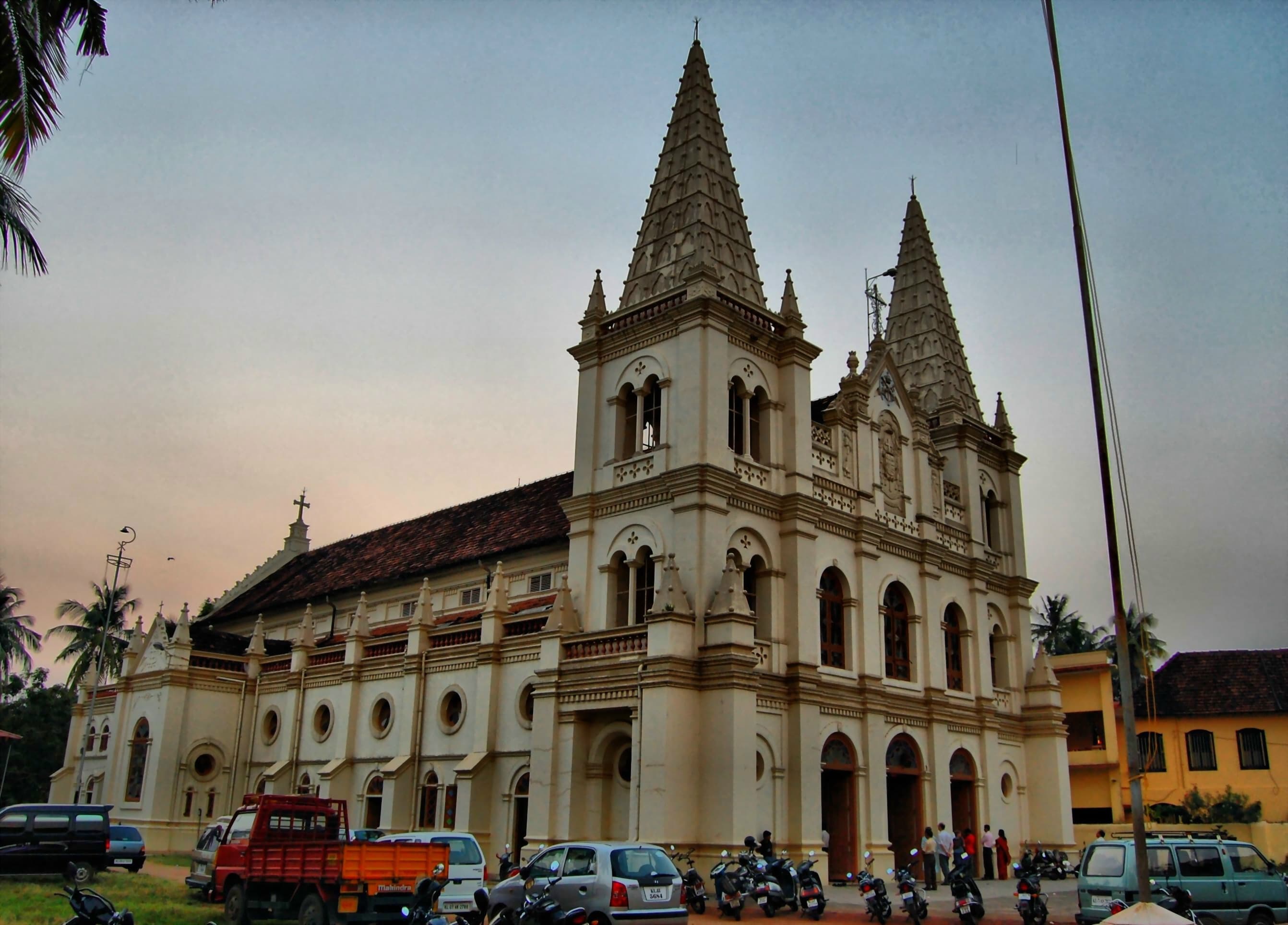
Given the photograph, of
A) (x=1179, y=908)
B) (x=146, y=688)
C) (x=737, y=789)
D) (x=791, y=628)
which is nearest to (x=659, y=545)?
(x=791, y=628)

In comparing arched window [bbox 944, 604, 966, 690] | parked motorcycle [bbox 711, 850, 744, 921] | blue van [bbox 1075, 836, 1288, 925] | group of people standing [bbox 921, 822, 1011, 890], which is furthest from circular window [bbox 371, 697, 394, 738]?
blue van [bbox 1075, 836, 1288, 925]

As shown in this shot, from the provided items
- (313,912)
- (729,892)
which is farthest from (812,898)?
(313,912)

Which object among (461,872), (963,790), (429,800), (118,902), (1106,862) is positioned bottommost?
(118,902)

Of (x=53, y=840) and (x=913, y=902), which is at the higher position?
(x=53, y=840)

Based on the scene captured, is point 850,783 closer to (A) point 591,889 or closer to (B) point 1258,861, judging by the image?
(B) point 1258,861

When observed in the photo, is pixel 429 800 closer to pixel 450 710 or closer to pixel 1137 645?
pixel 450 710

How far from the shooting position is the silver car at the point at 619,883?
1609 centimetres

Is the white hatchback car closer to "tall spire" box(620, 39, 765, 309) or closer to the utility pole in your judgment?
the utility pole

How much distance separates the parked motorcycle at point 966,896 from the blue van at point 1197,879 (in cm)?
178

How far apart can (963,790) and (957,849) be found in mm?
9715

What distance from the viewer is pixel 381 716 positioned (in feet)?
115

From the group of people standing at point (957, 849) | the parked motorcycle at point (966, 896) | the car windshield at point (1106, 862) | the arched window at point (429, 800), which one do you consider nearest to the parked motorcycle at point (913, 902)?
the parked motorcycle at point (966, 896)

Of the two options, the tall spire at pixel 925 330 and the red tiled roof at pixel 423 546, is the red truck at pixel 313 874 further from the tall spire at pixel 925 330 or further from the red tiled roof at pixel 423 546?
the tall spire at pixel 925 330

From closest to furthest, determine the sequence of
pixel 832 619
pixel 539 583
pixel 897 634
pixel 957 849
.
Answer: pixel 957 849 < pixel 832 619 < pixel 897 634 < pixel 539 583
